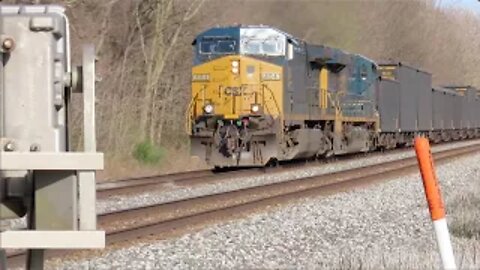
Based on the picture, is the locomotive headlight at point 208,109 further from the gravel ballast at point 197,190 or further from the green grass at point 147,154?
the green grass at point 147,154

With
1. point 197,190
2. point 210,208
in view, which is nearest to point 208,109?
point 197,190

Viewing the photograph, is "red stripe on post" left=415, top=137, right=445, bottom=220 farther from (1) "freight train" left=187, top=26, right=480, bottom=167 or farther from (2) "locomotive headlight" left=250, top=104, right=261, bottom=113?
(2) "locomotive headlight" left=250, top=104, right=261, bottom=113

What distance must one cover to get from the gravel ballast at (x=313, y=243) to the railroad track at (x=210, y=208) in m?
0.33

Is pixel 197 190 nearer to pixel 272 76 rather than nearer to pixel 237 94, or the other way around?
pixel 237 94

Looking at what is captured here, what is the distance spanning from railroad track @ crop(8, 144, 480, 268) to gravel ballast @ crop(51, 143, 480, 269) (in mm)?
333

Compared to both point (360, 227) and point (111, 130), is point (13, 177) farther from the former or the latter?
point (111, 130)

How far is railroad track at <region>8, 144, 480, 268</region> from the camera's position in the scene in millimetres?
9616

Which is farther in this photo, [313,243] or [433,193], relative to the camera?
[313,243]

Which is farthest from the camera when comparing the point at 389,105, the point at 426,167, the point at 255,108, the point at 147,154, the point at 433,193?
the point at 389,105

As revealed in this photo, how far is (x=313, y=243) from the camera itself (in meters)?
8.98

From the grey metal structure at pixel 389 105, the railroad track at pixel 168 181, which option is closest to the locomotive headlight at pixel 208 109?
the railroad track at pixel 168 181

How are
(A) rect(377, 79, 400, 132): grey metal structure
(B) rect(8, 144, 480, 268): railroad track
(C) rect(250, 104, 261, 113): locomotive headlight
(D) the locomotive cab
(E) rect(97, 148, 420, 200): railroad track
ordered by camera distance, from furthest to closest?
1. (A) rect(377, 79, 400, 132): grey metal structure
2. (C) rect(250, 104, 261, 113): locomotive headlight
3. (D) the locomotive cab
4. (E) rect(97, 148, 420, 200): railroad track
5. (B) rect(8, 144, 480, 268): railroad track

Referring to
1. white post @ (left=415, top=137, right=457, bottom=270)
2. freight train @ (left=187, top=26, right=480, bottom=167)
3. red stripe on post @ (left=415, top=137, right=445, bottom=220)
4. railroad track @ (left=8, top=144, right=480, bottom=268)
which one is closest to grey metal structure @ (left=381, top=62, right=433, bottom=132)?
freight train @ (left=187, top=26, right=480, bottom=167)

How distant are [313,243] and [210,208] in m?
3.23
